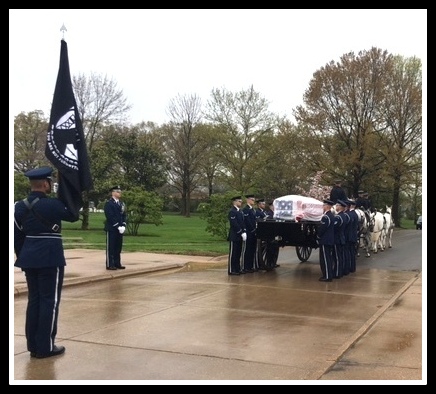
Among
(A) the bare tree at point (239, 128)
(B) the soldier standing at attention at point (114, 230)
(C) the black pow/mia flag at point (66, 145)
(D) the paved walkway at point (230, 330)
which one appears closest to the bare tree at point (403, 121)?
(A) the bare tree at point (239, 128)

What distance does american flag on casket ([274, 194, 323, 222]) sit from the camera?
1282 centimetres

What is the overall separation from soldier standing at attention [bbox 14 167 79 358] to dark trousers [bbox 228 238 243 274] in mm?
6834

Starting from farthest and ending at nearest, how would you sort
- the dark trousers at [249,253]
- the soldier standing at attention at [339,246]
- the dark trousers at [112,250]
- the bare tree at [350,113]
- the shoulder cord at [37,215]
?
1. the bare tree at [350,113]
2. the dark trousers at [249,253]
3. the dark trousers at [112,250]
4. the soldier standing at attention at [339,246]
5. the shoulder cord at [37,215]

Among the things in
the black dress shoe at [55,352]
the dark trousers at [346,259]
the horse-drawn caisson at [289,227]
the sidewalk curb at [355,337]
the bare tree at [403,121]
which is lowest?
the sidewalk curb at [355,337]

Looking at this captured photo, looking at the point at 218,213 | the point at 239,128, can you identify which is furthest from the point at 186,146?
the point at 218,213

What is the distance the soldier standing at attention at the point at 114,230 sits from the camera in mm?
12617

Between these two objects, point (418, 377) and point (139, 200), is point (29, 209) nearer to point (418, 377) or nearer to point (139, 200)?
point (418, 377)

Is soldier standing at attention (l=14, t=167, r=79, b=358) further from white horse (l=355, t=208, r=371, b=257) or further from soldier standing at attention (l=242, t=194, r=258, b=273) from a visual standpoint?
white horse (l=355, t=208, r=371, b=257)

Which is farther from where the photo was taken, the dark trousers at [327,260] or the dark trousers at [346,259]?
the dark trousers at [346,259]

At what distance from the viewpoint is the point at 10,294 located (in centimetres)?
503

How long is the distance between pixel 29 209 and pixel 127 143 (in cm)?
3276

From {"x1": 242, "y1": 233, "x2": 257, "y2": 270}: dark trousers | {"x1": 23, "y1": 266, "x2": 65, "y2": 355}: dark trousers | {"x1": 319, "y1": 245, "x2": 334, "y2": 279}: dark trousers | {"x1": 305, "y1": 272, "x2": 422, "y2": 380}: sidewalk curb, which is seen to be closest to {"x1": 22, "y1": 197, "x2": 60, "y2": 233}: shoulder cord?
{"x1": 23, "y1": 266, "x2": 65, "y2": 355}: dark trousers

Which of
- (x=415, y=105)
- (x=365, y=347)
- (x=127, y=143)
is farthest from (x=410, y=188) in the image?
(x=365, y=347)

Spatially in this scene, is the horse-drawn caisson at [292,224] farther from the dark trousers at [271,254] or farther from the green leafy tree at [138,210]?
the green leafy tree at [138,210]
